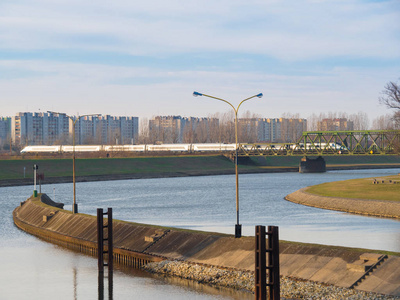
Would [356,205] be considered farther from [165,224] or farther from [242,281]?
[242,281]

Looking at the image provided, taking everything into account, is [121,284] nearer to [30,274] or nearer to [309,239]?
[30,274]

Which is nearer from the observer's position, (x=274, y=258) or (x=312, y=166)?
(x=274, y=258)

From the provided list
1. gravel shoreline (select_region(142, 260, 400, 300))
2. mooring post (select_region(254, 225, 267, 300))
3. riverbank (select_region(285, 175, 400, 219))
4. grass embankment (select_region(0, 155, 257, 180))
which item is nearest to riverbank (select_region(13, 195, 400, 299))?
gravel shoreline (select_region(142, 260, 400, 300))

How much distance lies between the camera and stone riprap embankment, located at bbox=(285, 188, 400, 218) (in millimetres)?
63984

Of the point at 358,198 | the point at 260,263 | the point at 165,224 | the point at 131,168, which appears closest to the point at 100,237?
the point at 260,263

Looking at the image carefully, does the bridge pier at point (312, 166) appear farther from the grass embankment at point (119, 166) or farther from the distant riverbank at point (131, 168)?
the grass embankment at point (119, 166)

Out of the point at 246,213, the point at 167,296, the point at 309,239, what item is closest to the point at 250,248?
the point at 167,296

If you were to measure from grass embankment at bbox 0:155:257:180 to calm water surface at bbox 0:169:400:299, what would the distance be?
1708 inches

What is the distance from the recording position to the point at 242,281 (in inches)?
1318

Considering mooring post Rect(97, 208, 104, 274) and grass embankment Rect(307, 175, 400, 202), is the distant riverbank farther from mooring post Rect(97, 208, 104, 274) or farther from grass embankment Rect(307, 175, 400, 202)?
mooring post Rect(97, 208, 104, 274)

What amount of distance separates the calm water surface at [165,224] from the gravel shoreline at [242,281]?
92 cm

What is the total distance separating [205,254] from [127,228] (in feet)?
32.2

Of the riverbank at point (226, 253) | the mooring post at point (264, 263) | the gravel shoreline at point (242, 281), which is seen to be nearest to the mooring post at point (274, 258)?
the mooring post at point (264, 263)

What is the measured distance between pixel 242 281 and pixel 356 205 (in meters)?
37.8
